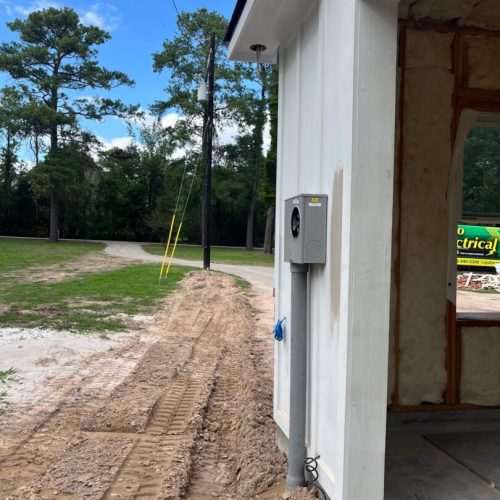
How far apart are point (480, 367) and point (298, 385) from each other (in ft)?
5.15

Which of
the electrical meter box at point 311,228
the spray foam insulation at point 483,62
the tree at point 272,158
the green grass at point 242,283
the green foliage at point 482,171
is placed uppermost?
the tree at point 272,158

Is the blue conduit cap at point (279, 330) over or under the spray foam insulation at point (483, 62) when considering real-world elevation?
under

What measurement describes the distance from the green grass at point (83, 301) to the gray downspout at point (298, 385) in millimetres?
5783

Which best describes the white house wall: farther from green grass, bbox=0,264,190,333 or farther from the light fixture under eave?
green grass, bbox=0,264,190,333

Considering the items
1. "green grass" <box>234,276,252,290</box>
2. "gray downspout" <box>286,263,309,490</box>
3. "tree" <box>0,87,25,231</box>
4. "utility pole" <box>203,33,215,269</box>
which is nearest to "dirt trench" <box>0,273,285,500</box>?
"gray downspout" <box>286,263,309,490</box>

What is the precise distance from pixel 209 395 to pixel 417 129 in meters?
3.21

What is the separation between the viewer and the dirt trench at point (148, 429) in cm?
337

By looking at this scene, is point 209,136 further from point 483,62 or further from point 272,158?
point 483,62

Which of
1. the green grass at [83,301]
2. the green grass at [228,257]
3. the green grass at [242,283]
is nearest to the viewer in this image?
the green grass at [83,301]

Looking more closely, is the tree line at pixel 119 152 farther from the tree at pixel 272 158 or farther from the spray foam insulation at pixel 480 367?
the spray foam insulation at pixel 480 367

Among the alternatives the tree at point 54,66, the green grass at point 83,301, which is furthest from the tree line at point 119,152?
the green grass at point 83,301

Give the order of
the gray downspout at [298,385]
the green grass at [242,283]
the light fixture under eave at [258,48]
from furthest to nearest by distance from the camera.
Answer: the green grass at [242,283]
the light fixture under eave at [258,48]
the gray downspout at [298,385]

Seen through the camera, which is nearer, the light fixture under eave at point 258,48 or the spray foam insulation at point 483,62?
the spray foam insulation at point 483,62

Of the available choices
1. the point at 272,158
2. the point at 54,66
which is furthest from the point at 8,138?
the point at 272,158
